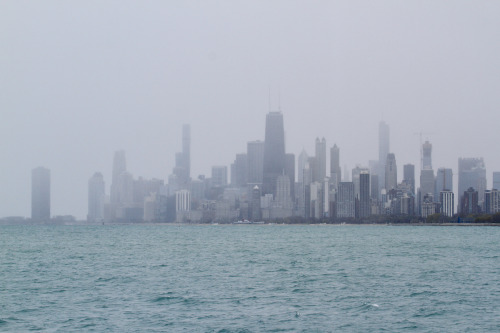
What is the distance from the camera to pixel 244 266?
217 feet

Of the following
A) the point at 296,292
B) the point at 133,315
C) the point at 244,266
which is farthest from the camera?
the point at 244,266

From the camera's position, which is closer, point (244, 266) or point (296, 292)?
point (296, 292)

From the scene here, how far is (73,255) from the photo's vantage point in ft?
285

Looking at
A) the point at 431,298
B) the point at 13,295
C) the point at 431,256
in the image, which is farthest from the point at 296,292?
the point at 431,256

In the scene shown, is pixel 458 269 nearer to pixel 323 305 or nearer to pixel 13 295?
pixel 323 305

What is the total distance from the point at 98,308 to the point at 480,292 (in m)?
24.5

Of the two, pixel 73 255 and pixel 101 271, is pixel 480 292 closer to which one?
pixel 101 271

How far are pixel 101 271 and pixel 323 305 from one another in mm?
26957

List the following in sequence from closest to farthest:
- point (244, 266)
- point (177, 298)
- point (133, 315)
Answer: point (133, 315), point (177, 298), point (244, 266)

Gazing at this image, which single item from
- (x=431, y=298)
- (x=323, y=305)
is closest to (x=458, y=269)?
(x=431, y=298)

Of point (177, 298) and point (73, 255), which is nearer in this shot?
point (177, 298)

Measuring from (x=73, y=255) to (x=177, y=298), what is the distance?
4712 cm

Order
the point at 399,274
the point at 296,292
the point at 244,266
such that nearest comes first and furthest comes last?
the point at 296,292, the point at 399,274, the point at 244,266

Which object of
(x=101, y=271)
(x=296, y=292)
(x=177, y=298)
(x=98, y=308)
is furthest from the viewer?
(x=101, y=271)
